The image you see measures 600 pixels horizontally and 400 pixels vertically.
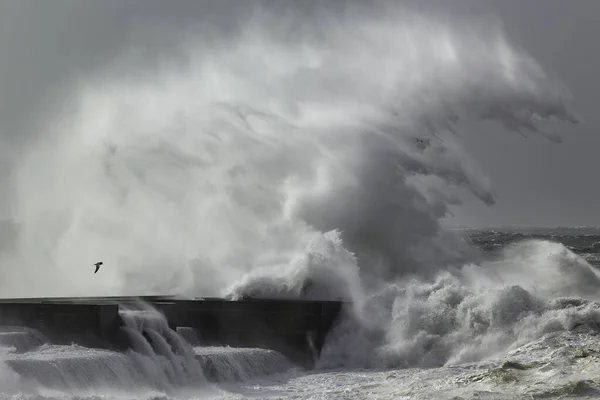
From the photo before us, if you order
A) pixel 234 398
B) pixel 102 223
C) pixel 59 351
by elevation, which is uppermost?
pixel 102 223

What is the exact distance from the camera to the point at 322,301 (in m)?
23.9

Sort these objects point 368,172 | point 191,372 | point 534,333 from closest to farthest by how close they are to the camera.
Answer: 1. point 191,372
2. point 534,333
3. point 368,172

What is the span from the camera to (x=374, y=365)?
72.0 ft

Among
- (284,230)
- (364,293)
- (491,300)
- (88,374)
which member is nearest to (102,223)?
(284,230)

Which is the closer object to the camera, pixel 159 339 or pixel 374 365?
pixel 159 339

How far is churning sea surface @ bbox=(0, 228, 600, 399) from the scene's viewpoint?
15.8 metres

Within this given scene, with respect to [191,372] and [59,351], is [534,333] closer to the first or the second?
[191,372]

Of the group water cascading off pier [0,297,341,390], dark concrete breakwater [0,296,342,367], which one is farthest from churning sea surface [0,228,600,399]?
dark concrete breakwater [0,296,342,367]

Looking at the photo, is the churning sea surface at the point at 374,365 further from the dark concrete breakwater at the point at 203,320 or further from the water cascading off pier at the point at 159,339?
the dark concrete breakwater at the point at 203,320

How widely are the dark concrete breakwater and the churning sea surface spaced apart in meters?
0.41

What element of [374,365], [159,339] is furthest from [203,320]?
[374,365]

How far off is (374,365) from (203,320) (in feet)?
13.2

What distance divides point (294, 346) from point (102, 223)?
44.9 ft

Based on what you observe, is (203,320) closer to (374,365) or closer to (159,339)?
(159,339)
